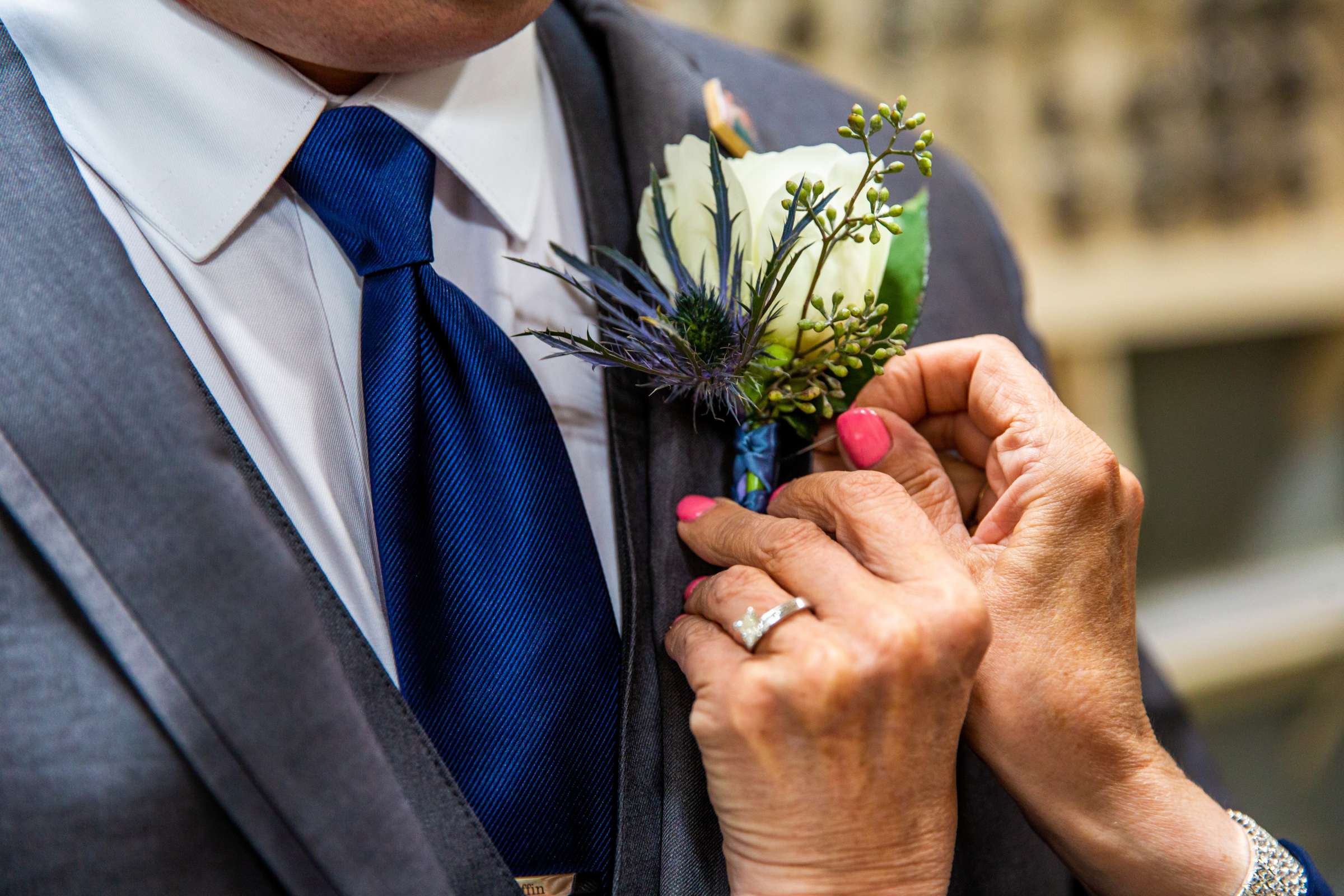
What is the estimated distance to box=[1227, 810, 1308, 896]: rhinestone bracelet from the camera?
721 millimetres

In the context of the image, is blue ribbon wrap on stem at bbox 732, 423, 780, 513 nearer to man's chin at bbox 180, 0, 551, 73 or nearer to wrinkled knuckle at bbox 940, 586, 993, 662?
wrinkled knuckle at bbox 940, 586, 993, 662

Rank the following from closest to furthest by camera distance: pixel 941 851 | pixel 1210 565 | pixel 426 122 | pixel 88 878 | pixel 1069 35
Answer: pixel 88 878 → pixel 941 851 → pixel 426 122 → pixel 1069 35 → pixel 1210 565

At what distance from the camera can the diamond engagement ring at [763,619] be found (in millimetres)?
612

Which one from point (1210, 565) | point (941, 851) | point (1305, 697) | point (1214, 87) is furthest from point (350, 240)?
point (1305, 697)

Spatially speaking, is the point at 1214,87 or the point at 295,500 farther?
the point at 1214,87

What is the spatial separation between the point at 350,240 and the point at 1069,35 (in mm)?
1717

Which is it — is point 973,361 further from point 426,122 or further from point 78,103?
point 78,103

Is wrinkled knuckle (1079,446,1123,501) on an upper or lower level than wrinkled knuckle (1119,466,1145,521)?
upper

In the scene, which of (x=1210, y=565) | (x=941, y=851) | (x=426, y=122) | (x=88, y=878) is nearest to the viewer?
(x=88, y=878)

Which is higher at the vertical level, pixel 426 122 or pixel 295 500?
pixel 426 122

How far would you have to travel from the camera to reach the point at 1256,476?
2.32 metres

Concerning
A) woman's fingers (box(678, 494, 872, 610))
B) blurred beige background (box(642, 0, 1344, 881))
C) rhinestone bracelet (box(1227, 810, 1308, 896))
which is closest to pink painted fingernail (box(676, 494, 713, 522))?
woman's fingers (box(678, 494, 872, 610))

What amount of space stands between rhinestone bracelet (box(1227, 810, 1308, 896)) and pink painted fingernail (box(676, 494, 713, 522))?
0.50 metres

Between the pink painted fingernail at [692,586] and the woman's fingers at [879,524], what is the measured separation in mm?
97
